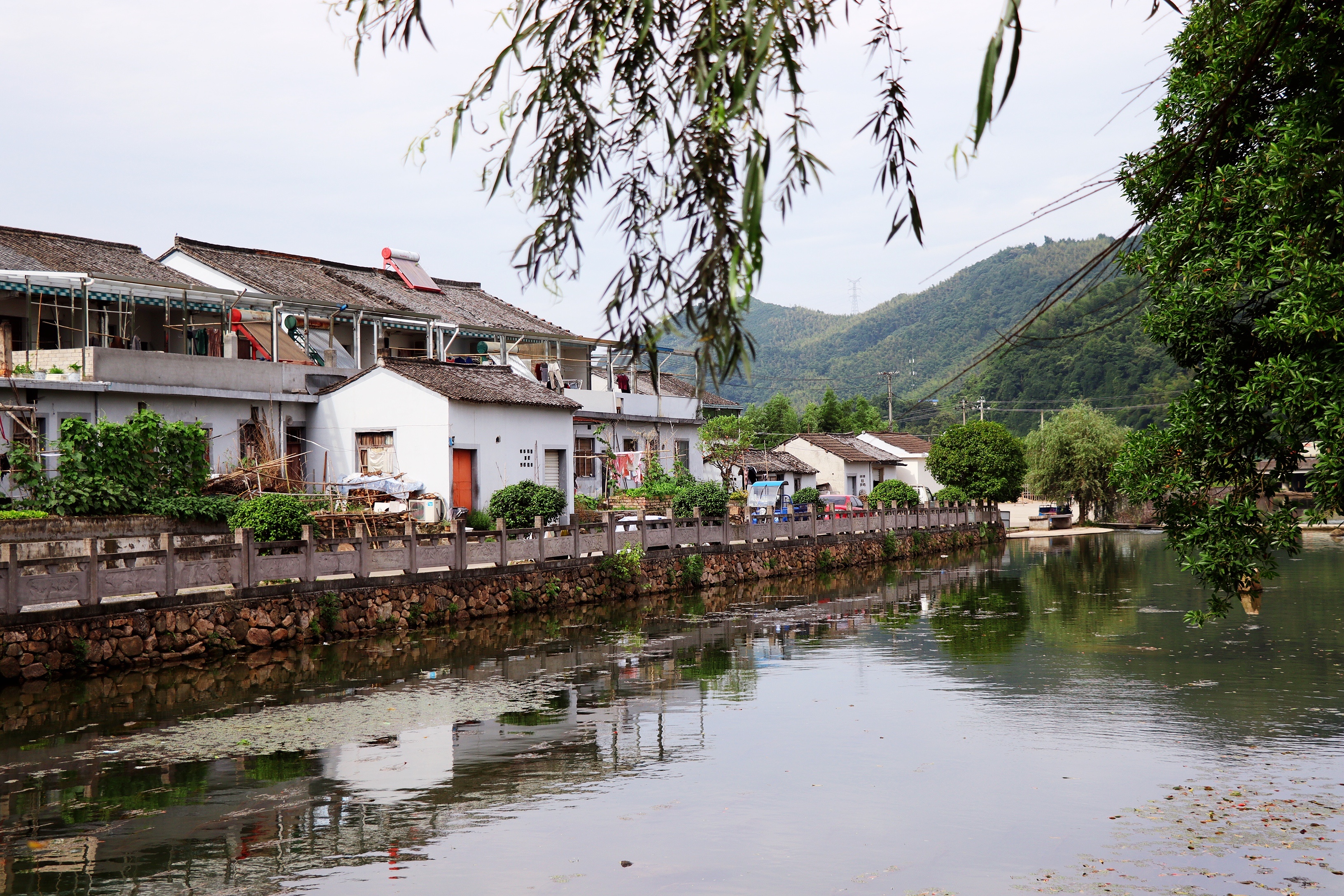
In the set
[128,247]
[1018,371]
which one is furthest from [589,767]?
[1018,371]

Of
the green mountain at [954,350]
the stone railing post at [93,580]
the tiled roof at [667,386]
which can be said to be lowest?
the stone railing post at [93,580]

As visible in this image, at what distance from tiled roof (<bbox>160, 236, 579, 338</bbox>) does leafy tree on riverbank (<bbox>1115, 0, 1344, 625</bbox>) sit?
23.3 m

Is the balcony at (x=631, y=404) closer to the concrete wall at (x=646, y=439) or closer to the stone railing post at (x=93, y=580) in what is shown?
the concrete wall at (x=646, y=439)

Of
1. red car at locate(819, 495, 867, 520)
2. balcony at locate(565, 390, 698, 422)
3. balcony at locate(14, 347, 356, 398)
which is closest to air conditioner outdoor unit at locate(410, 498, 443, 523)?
balcony at locate(14, 347, 356, 398)

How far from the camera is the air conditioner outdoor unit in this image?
83.1ft

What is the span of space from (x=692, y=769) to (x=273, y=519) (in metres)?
11.6

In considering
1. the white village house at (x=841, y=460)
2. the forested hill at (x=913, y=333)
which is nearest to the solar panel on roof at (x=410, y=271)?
the white village house at (x=841, y=460)

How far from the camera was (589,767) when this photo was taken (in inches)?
440

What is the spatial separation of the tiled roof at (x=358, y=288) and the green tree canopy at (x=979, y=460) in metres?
24.6

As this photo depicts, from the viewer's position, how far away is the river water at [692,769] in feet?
26.7

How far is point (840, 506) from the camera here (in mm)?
47781

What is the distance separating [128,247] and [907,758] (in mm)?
25130

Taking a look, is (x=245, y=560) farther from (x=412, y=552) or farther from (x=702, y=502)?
(x=702, y=502)

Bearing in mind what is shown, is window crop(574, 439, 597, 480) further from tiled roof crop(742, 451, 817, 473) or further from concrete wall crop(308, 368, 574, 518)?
tiled roof crop(742, 451, 817, 473)
